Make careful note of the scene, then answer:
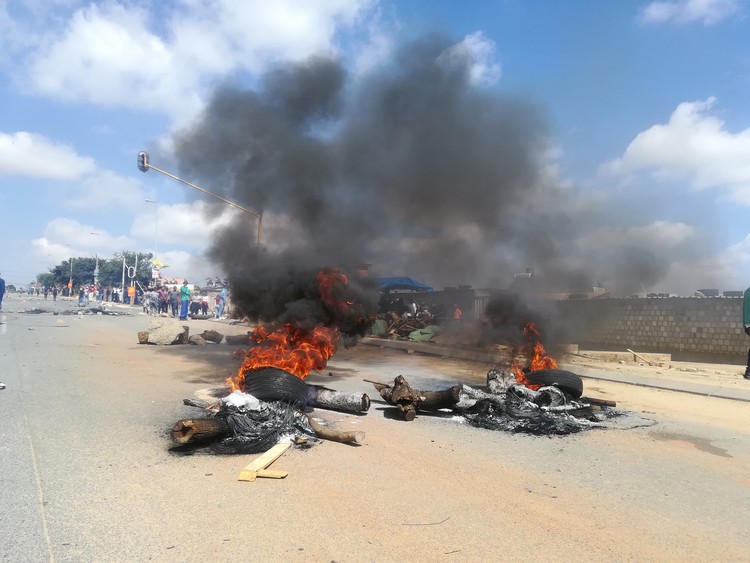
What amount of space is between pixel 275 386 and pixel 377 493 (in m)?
2.29

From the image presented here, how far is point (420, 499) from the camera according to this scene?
11.9 ft

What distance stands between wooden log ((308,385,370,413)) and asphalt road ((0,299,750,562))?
0.86 feet

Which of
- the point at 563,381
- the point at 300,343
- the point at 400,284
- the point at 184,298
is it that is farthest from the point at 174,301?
the point at 563,381

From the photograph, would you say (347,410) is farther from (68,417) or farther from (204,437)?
(68,417)

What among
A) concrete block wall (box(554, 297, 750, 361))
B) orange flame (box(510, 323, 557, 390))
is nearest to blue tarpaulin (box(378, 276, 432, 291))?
concrete block wall (box(554, 297, 750, 361))

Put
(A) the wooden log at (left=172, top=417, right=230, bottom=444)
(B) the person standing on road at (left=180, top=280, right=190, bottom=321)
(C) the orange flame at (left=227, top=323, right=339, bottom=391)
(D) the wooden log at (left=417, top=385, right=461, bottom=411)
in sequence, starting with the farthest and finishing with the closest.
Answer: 1. (B) the person standing on road at (left=180, top=280, right=190, bottom=321)
2. (C) the orange flame at (left=227, top=323, right=339, bottom=391)
3. (D) the wooden log at (left=417, top=385, right=461, bottom=411)
4. (A) the wooden log at (left=172, top=417, right=230, bottom=444)

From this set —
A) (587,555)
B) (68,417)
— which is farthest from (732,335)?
(68,417)

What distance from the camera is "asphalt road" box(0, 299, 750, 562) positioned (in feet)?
9.55

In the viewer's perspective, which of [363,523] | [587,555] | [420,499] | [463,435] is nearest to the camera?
[587,555]

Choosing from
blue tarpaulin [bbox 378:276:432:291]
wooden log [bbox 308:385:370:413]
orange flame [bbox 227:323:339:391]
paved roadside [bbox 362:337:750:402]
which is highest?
blue tarpaulin [bbox 378:276:432:291]

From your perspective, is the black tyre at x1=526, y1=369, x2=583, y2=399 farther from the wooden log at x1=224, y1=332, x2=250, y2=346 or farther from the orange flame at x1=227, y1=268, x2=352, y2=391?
the wooden log at x1=224, y1=332, x2=250, y2=346

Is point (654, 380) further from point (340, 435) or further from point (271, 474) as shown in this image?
point (271, 474)

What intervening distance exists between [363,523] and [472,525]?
28.1 inches

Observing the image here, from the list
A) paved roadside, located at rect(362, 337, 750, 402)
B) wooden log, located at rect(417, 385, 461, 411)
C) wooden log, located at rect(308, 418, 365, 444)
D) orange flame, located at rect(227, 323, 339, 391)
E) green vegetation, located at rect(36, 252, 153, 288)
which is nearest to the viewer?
wooden log, located at rect(308, 418, 365, 444)
